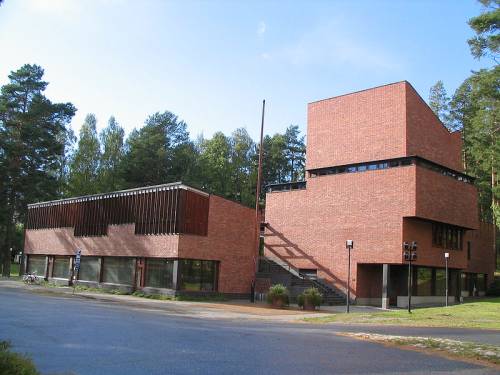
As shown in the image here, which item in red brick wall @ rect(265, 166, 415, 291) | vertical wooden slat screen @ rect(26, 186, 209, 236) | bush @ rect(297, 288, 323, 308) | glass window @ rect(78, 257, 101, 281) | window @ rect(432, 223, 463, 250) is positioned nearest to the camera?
bush @ rect(297, 288, 323, 308)

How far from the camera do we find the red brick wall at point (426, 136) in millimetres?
37781

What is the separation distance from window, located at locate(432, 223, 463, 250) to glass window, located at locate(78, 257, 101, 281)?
25.9 metres

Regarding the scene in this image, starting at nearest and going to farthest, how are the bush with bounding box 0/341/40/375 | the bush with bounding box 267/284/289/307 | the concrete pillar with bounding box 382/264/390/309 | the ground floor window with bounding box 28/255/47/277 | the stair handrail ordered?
the bush with bounding box 0/341/40/375
the bush with bounding box 267/284/289/307
the concrete pillar with bounding box 382/264/390/309
the stair handrail
the ground floor window with bounding box 28/255/47/277

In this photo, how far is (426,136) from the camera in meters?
39.4

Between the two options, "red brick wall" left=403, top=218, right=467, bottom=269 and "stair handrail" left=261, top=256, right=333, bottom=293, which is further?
"stair handrail" left=261, top=256, right=333, bottom=293

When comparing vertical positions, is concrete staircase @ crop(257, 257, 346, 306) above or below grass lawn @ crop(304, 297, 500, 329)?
above

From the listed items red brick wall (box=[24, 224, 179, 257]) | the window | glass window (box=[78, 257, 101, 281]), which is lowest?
glass window (box=[78, 257, 101, 281])

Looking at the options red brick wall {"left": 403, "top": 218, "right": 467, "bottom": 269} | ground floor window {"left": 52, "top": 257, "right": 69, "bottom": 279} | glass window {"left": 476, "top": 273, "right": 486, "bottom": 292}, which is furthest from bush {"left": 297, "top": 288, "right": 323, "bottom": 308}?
glass window {"left": 476, "top": 273, "right": 486, "bottom": 292}

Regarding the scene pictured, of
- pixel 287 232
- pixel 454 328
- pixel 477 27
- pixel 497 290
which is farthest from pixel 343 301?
pixel 497 290

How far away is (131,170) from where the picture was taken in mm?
63938

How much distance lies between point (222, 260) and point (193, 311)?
33.7 feet

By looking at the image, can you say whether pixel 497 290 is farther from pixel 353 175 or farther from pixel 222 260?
pixel 222 260

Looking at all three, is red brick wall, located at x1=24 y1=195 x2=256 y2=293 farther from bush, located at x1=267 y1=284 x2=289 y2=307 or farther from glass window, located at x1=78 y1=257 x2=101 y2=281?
bush, located at x1=267 y1=284 x2=289 y2=307

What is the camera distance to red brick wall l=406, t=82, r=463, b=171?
124 feet
